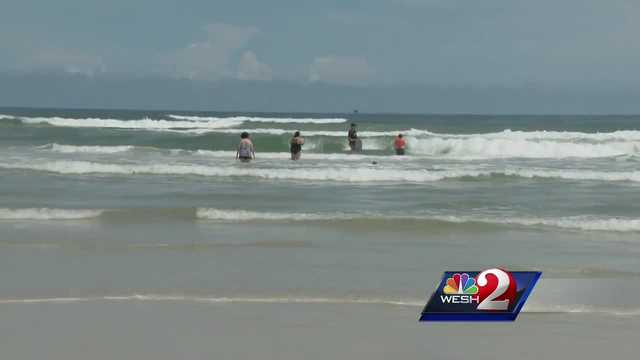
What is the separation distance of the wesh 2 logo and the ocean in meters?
0.10

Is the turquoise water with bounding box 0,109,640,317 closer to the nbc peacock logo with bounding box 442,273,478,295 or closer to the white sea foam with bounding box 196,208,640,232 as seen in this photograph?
the white sea foam with bounding box 196,208,640,232

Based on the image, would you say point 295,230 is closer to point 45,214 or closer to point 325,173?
point 45,214

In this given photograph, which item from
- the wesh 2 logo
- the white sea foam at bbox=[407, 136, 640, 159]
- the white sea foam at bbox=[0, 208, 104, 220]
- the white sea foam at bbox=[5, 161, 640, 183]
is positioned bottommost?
the white sea foam at bbox=[407, 136, 640, 159]

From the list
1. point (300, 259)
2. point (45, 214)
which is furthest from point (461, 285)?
point (45, 214)

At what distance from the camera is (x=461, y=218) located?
11422mm

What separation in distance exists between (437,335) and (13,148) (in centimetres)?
2717

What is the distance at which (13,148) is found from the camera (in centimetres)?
2956

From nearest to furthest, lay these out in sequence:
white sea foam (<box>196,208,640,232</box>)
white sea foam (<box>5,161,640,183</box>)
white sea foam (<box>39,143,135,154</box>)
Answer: white sea foam (<box>196,208,640,232</box>) → white sea foam (<box>5,161,640,183</box>) → white sea foam (<box>39,143,135,154</box>)

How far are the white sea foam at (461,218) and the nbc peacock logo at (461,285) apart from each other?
217 inches

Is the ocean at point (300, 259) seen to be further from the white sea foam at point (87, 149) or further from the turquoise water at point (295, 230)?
the white sea foam at point (87, 149)

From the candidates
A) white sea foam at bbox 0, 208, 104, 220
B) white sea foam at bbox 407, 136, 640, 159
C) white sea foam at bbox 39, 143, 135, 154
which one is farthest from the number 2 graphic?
white sea foam at bbox 407, 136, 640, 159

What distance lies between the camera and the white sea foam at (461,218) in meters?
10.9

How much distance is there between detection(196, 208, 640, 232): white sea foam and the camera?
35.7 ft

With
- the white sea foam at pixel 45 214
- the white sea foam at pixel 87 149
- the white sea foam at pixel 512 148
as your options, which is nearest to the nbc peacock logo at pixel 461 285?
the white sea foam at pixel 45 214
